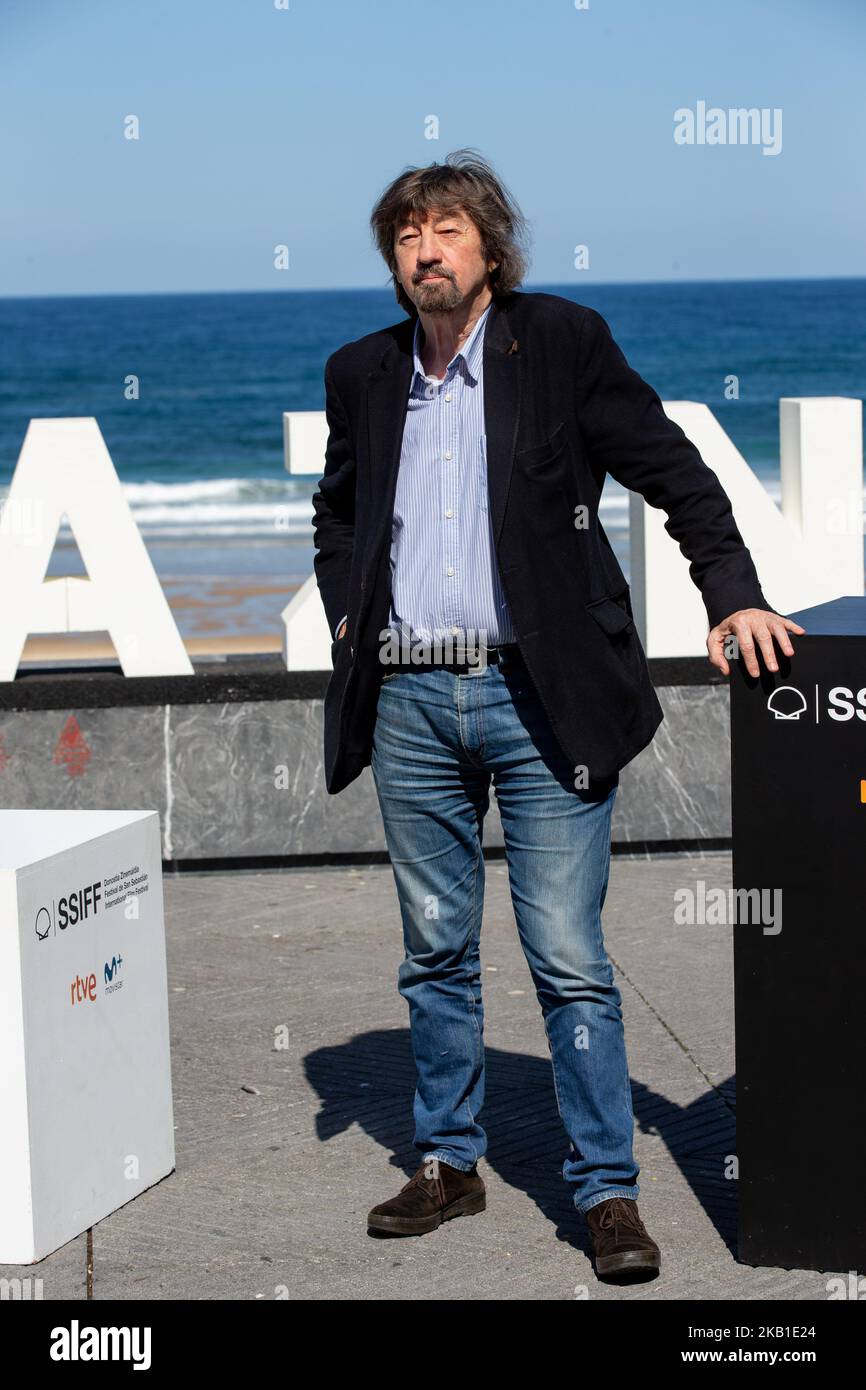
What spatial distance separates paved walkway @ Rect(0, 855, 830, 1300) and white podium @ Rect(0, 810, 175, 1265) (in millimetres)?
123

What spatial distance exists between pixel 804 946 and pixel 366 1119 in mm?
1605

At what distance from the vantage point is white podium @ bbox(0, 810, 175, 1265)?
379 centimetres

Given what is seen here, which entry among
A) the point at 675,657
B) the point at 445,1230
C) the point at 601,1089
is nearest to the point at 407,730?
the point at 601,1089

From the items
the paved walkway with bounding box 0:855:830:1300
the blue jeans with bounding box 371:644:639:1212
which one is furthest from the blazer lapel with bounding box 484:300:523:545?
the paved walkway with bounding box 0:855:830:1300

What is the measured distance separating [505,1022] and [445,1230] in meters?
1.51

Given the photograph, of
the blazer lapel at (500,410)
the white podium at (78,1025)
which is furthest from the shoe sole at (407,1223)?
the blazer lapel at (500,410)

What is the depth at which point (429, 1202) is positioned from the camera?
3.94 m

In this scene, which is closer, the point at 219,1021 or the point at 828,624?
the point at 828,624

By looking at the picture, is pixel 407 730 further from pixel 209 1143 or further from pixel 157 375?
pixel 157 375

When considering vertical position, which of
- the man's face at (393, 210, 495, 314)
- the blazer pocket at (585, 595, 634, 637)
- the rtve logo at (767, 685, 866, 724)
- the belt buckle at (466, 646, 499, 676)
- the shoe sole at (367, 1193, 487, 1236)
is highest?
the man's face at (393, 210, 495, 314)

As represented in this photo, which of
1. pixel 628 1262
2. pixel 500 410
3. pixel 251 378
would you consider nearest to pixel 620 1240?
pixel 628 1262

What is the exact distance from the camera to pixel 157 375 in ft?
174

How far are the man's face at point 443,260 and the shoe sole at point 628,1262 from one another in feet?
6.48

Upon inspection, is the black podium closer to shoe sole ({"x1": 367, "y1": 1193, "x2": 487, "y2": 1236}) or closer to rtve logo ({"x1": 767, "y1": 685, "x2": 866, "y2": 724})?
rtve logo ({"x1": 767, "y1": 685, "x2": 866, "y2": 724})
